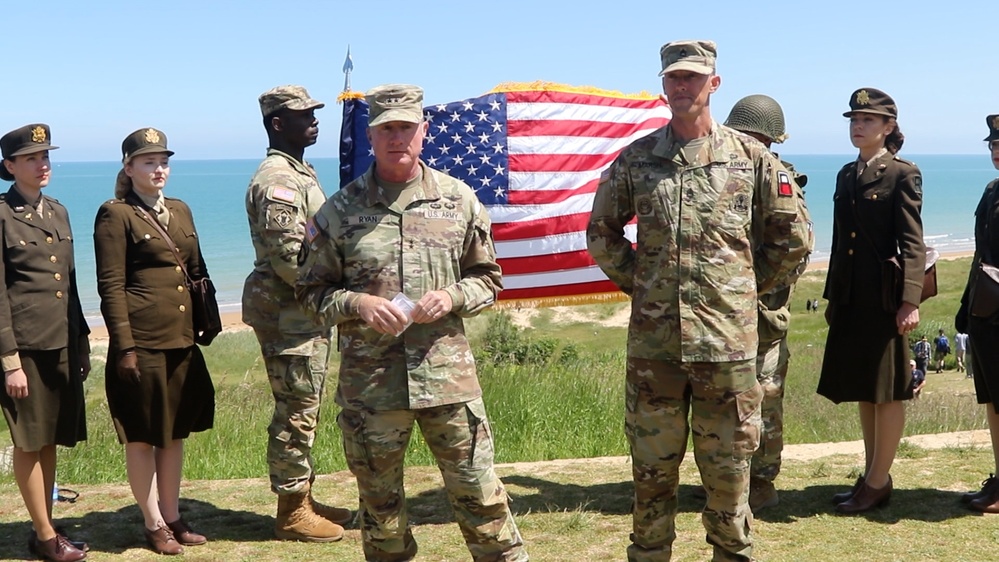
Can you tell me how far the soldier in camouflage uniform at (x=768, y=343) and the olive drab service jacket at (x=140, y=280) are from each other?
285 centimetres

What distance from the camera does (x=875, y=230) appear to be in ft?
17.4

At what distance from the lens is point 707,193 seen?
405cm

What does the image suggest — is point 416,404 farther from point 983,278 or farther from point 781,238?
point 983,278

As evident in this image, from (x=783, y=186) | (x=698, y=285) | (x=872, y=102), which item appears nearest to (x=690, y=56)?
(x=783, y=186)

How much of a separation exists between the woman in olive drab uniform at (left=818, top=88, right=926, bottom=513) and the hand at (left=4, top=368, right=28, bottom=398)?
4.01 meters

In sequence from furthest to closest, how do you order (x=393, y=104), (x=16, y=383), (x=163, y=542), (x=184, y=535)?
(x=184, y=535) → (x=163, y=542) → (x=16, y=383) → (x=393, y=104)

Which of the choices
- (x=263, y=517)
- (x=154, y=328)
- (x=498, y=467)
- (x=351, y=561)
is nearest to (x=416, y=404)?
(x=351, y=561)

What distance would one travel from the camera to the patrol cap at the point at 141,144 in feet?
16.2

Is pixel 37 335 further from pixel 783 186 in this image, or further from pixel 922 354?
pixel 922 354

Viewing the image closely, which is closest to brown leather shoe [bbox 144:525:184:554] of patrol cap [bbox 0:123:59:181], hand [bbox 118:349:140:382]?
hand [bbox 118:349:140:382]

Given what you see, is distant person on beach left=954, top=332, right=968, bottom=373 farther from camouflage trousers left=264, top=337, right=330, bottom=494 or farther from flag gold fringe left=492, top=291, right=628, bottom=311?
camouflage trousers left=264, top=337, right=330, bottom=494

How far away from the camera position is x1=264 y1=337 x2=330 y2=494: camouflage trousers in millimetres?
5129

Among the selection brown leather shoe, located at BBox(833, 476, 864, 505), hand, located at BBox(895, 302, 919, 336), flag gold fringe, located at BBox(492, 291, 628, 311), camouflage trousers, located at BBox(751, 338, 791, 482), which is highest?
hand, located at BBox(895, 302, 919, 336)

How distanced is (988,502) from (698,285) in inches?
100
